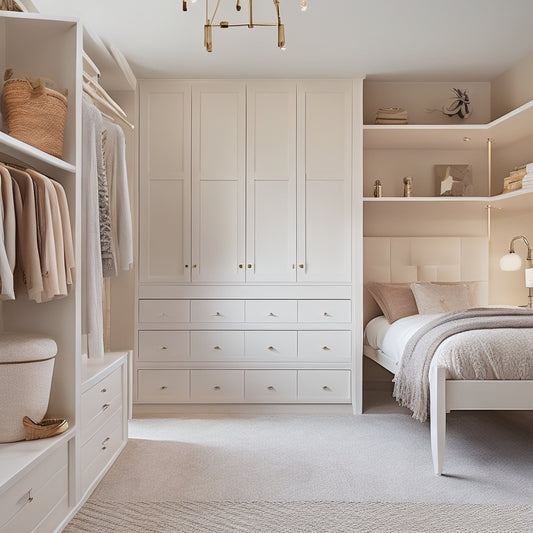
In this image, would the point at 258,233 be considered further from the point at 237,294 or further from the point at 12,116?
the point at 12,116

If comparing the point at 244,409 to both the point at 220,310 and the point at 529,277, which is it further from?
the point at 529,277

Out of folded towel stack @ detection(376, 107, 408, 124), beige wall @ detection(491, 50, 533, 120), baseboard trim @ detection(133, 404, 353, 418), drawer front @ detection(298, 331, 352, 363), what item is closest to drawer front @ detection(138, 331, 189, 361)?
baseboard trim @ detection(133, 404, 353, 418)

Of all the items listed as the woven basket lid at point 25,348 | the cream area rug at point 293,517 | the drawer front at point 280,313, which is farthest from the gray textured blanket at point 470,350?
the woven basket lid at point 25,348

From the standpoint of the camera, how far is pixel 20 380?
7.13 ft

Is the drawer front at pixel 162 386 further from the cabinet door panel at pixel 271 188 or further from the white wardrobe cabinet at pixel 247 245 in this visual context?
the cabinet door panel at pixel 271 188

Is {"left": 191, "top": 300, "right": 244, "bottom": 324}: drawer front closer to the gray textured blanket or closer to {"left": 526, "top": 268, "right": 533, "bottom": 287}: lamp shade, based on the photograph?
the gray textured blanket

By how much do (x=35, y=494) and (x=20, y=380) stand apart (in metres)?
0.41

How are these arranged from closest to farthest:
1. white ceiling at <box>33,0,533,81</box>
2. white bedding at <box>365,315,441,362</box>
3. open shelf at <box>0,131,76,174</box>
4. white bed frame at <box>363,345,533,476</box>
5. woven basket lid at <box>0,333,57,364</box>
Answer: open shelf at <box>0,131,76,174</box> → woven basket lid at <box>0,333,57,364</box> → white bed frame at <box>363,345,533,476</box> → white ceiling at <box>33,0,533,81</box> → white bedding at <box>365,315,441,362</box>

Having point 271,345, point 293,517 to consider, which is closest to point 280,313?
point 271,345

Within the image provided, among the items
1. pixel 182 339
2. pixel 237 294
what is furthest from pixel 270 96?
pixel 182 339

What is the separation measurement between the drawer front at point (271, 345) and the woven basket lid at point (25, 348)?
7.09 feet

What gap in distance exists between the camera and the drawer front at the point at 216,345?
171 inches

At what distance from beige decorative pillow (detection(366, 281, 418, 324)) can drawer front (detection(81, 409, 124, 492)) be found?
6.82ft

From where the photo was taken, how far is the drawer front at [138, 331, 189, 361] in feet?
14.3
